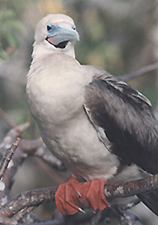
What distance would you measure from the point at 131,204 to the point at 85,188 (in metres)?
0.39

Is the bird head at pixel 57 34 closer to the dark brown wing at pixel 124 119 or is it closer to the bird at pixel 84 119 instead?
the bird at pixel 84 119

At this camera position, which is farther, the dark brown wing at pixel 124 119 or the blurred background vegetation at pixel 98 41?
the blurred background vegetation at pixel 98 41

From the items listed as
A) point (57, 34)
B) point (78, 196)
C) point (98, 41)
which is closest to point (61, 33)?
point (57, 34)

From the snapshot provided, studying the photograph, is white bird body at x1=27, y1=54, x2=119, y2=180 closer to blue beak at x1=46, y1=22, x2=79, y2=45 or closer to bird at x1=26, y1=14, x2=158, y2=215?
bird at x1=26, y1=14, x2=158, y2=215

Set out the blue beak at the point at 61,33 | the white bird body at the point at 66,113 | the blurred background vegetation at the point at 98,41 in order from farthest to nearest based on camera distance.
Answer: the blurred background vegetation at the point at 98,41 < the blue beak at the point at 61,33 < the white bird body at the point at 66,113

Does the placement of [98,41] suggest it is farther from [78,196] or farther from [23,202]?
[23,202]

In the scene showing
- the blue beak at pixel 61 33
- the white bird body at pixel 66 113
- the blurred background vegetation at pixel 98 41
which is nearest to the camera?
the white bird body at pixel 66 113

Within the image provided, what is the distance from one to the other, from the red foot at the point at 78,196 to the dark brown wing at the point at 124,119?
291 mm

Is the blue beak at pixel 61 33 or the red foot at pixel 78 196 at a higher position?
the blue beak at pixel 61 33

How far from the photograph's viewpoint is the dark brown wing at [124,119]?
2705mm

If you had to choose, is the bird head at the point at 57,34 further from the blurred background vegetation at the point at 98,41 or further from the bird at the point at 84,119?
the blurred background vegetation at the point at 98,41

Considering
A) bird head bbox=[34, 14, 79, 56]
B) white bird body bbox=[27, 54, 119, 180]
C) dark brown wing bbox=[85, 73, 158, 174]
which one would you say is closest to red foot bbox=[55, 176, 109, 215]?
white bird body bbox=[27, 54, 119, 180]

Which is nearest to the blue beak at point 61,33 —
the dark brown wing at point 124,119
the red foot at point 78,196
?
the dark brown wing at point 124,119

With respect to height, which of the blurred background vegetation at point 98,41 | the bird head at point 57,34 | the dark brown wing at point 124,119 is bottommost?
the blurred background vegetation at point 98,41
